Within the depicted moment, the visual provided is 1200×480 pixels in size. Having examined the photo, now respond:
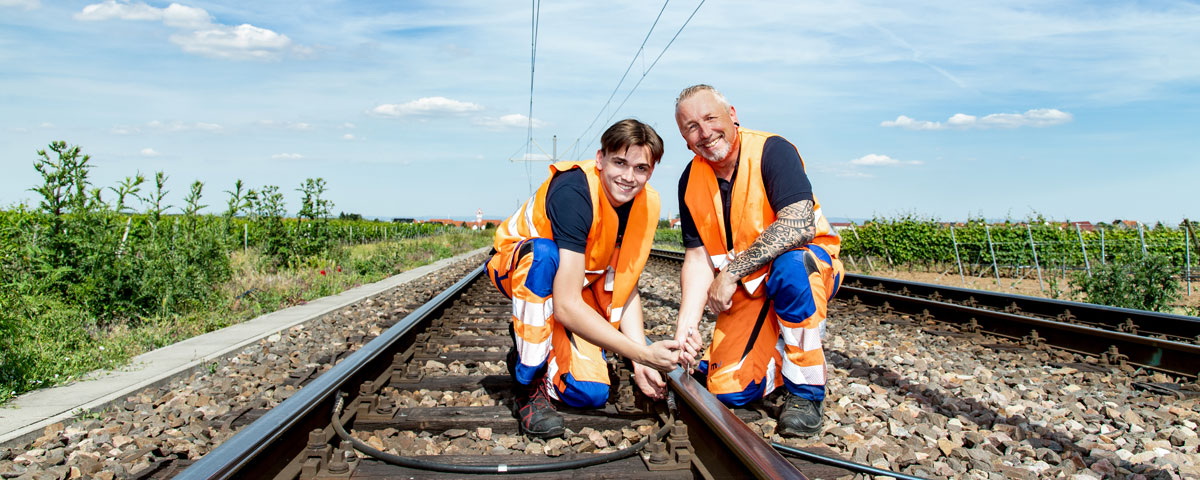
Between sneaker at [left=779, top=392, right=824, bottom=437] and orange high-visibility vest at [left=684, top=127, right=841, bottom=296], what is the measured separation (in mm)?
550

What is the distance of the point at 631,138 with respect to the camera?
281 cm

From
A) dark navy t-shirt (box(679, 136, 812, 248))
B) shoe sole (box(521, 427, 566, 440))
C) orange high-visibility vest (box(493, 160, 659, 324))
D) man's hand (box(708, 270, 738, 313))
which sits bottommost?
shoe sole (box(521, 427, 566, 440))

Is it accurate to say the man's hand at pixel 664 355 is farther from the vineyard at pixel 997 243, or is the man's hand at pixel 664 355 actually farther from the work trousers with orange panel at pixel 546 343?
the vineyard at pixel 997 243

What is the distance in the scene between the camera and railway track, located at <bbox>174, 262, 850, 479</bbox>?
214cm

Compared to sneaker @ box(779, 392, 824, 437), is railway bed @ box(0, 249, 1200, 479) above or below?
below

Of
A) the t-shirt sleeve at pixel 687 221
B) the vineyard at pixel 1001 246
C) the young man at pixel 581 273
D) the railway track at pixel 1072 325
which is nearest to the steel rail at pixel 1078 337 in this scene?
the railway track at pixel 1072 325

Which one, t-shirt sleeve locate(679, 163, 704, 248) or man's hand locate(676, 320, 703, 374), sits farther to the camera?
t-shirt sleeve locate(679, 163, 704, 248)

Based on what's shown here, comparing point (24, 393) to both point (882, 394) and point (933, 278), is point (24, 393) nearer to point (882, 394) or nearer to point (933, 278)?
point (882, 394)

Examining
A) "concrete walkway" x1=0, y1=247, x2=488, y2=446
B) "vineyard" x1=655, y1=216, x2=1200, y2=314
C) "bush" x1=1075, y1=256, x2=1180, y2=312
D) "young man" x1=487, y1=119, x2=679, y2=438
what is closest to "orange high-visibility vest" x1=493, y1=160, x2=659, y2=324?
"young man" x1=487, y1=119, x2=679, y2=438

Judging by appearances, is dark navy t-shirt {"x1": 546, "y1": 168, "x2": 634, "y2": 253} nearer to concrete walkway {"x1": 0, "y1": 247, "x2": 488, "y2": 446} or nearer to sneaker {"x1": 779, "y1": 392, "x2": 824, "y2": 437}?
sneaker {"x1": 779, "y1": 392, "x2": 824, "y2": 437}

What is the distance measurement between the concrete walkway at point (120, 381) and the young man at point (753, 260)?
114 inches

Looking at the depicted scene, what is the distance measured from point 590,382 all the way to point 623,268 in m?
0.54

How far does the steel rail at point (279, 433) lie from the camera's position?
1.99m

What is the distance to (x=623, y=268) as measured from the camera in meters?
3.21
